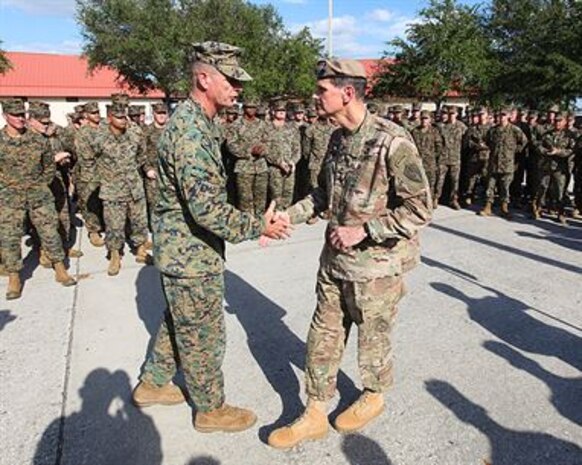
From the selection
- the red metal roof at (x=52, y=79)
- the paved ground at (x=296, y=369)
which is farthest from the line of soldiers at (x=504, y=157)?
the red metal roof at (x=52, y=79)

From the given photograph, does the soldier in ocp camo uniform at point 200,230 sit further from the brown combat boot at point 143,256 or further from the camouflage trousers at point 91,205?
the camouflage trousers at point 91,205

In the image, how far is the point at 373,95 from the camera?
27453 millimetres

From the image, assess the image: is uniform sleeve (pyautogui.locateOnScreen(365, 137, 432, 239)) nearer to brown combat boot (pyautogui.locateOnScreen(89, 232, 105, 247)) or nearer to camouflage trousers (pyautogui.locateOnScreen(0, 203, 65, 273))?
camouflage trousers (pyautogui.locateOnScreen(0, 203, 65, 273))

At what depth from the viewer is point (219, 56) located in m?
2.33

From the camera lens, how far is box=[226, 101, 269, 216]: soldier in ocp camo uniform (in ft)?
25.3

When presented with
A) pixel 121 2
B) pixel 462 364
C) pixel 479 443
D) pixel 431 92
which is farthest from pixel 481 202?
pixel 121 2

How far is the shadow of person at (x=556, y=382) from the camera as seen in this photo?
2939 mm

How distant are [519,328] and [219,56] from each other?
326 centimetres

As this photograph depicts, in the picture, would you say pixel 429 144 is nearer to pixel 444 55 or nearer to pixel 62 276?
pixel 62 276

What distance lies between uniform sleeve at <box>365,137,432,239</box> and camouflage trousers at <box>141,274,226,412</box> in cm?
92

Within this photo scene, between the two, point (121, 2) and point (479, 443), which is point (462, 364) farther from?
point (121, 2)

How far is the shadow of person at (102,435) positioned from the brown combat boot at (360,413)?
3.34 ft

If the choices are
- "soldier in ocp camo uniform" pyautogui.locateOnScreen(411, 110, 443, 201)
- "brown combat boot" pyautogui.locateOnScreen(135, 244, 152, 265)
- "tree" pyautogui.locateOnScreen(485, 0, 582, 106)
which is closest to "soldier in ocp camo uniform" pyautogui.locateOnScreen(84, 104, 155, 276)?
"brown combat boot" pyautogui.locateOnScreen(135, 244, 152, 265)

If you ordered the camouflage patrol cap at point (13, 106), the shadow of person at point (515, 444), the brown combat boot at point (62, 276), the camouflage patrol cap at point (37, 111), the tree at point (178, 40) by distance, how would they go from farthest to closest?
the tree at point (178, 40)
the camouflage patrol cap at point (37, 111)
the brown combat boot at point (62, 276)
the camouflage patrol cap at point (13, 106)
the shadow of person at point (515, 444)
